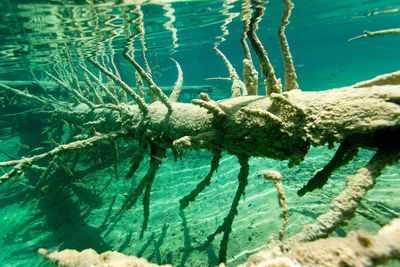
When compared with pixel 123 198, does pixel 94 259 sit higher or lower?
higher

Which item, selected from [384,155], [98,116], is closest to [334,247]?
[384,155]

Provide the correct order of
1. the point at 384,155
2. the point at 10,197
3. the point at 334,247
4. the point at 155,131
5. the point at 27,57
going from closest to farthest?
the point at 334,247, the point at 384,155, the point at 155,131, the point at 10,197, the point at 27,57

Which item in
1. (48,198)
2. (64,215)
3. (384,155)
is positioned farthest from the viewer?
(48,198)

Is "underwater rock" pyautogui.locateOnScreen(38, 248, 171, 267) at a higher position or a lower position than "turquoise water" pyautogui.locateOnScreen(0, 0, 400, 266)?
higher

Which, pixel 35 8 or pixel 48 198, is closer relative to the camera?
pixel 48 198

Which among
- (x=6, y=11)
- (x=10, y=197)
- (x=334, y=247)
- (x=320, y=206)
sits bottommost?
(x=10, y=197)

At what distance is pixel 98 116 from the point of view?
375cm

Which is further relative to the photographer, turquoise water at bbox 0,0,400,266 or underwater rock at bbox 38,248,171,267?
turquoise water at bbox 0,0,400,266

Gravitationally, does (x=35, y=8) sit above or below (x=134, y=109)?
above

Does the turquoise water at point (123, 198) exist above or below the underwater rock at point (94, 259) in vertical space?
below

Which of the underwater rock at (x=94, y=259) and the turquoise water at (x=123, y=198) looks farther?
the turquoise water at (x=123, y=198)

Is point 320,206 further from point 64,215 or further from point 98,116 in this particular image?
point 64,215

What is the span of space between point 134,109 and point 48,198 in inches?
184

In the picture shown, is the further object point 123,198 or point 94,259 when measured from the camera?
point 123,198
